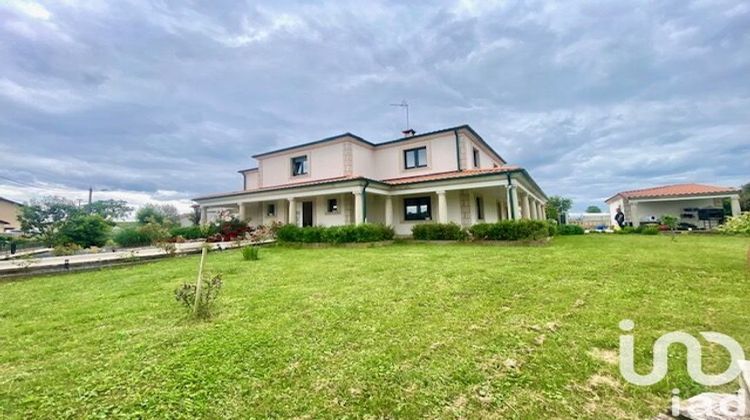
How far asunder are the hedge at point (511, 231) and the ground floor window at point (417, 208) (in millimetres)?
4265

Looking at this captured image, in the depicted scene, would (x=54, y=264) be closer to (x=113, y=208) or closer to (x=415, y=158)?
(x=415, y=158)

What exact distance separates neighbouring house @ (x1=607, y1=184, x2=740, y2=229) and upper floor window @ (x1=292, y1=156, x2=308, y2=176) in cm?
2670

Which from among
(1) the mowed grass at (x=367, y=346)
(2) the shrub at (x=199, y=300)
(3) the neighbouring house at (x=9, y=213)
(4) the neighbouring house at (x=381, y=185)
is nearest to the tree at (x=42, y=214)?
(3) the neighbouring house at (x=9, y=213)

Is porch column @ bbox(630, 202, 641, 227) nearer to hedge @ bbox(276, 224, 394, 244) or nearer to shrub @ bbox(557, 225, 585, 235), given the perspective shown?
shrub @ bbox(557, 225, 585, 235)

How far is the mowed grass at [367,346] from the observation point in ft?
6.97

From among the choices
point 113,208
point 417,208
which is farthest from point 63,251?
point 113,208

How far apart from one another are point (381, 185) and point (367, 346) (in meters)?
12.9

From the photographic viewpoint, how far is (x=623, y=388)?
7.38ft

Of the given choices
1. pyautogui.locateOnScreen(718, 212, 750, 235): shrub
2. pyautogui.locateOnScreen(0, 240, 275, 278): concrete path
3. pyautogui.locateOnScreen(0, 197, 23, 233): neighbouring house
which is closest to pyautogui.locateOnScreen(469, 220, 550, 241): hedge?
pyautogui.locateOnScreen(718, 212, 750, 235): shrub

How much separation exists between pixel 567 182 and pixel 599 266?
40.1m

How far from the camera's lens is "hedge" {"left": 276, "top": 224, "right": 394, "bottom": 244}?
13562 millimetres

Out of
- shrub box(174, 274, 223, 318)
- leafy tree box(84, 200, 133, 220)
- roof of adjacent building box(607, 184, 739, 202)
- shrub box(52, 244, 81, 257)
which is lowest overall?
shrub box(174, 274, 223, 318)

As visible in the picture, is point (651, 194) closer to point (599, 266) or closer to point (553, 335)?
point (599, 266)

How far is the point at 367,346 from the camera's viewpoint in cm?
302
